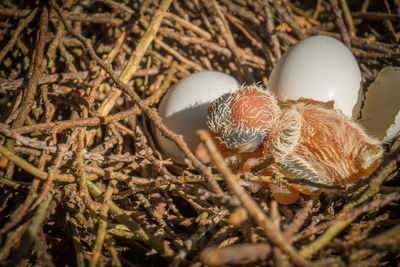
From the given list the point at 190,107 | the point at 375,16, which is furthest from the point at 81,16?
the point at 375,16

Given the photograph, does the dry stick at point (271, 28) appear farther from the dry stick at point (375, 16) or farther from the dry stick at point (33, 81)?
the dry stick at point (33, 81)

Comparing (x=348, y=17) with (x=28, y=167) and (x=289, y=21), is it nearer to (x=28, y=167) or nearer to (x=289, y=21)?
(x=289, y=21)

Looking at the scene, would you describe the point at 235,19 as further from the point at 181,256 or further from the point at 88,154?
the point at 181,256

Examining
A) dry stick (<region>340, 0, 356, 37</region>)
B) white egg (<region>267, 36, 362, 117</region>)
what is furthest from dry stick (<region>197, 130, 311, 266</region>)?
dry stick (<region>340, 0, 356, 37</region>)

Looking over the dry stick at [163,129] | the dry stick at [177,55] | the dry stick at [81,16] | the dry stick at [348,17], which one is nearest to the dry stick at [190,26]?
the dry stick at [177,55]

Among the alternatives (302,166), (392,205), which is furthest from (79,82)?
(392,205)

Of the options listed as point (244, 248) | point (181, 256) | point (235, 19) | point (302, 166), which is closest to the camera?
point (244, 248)

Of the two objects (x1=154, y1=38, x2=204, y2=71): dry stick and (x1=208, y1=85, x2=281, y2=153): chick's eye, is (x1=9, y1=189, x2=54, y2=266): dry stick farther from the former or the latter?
(x1=154, y1=38, x2=204, y2=71): dry stick
